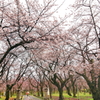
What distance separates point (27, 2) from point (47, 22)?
1.43 meters

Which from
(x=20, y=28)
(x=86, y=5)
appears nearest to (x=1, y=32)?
(x=20, y=28)

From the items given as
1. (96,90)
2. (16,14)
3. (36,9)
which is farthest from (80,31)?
(16,14)

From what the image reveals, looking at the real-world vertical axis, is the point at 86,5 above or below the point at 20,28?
above

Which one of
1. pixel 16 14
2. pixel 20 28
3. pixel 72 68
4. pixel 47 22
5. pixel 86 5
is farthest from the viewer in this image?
pixel 72 68

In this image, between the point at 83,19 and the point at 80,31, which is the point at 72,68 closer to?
the point at 80,31

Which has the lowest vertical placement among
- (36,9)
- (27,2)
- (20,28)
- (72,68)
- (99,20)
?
(72,68)

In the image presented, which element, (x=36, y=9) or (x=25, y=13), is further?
(x=36, y=9)

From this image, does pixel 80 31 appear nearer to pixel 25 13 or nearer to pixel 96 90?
pixel 96 90

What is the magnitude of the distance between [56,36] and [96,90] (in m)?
6.79

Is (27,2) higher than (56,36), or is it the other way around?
(27,2)

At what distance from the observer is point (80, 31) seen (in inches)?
484

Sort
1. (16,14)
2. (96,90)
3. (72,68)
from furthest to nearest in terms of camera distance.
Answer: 1. (72,68)
2. (96,90)
3. (16,14)

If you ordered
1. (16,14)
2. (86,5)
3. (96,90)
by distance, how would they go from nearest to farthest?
(16,14) < (86,5) < (96,90)

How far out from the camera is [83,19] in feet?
34.2
